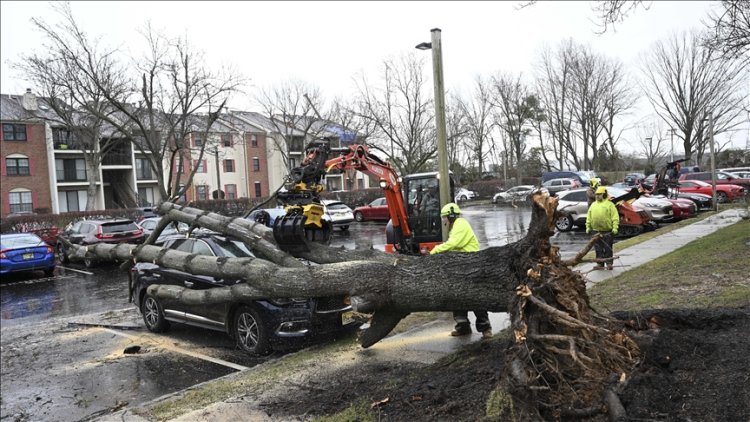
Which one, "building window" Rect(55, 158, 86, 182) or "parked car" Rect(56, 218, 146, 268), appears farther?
"building window" Rect(55, 158, 86, 182)

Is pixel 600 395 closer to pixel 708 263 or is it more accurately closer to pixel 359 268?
pixel 359 268

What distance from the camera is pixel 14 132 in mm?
42688

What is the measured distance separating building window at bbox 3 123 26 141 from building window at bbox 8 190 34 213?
4153 mm

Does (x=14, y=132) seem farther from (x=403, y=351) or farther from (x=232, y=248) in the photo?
(x=403, y=351)

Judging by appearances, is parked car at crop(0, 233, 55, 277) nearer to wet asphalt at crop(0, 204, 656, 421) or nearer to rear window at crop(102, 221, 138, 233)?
rear window at crop(102, 221, 138, 233)

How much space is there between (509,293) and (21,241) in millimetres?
17301

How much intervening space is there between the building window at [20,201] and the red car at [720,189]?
1758 inches

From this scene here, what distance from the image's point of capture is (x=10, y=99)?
4528cm

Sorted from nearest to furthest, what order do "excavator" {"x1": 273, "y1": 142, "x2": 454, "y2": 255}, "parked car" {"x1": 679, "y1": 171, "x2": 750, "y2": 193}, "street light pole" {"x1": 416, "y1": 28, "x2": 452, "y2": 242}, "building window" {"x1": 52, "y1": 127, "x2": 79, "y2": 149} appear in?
1. "excavator" {"x1": 273, "y1": 142, "x2": 454, "y2": 255}
2. "street light pole" {"x1": 416, "y1": 28, "x2": 452, "y2": 242}
3. "parked car" {"x1": 679, "y1": 171, "x2": 750, "y2": 193}
4. "building window" {"x1": 52, "y1": 127, "x2": 79, "y2": 149}

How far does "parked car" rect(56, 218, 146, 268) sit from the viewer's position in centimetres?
1917

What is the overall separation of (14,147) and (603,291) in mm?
46759

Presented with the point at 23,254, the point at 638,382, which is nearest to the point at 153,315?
the point at 638,382

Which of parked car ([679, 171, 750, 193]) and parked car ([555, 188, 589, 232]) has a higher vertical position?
parked car ([679, 171, 750, 193])

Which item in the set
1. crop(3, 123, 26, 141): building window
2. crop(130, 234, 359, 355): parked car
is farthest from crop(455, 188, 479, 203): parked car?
crop(130, 234, 359, 355): parked car
